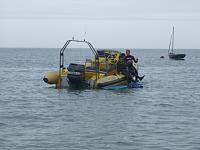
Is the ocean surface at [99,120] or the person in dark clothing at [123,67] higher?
the person in dark clothing at [123,67]

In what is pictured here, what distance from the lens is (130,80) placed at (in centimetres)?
3141

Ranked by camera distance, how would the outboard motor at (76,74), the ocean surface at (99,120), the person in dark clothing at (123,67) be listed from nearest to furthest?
the ocean surface at (99,120)
the outboard motor at (76,74)
the person in dark clothing at (123,67)

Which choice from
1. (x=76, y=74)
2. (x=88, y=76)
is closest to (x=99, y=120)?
(x=76, y=74)

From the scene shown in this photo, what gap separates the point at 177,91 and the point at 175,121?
12904 millimetres

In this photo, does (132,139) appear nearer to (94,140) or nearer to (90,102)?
(94,140)

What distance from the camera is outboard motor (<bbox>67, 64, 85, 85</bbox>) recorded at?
2969cm

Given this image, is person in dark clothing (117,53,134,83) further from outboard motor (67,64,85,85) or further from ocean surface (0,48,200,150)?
outboard motor (67,64,85,85)

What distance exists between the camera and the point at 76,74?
29766 millimetres

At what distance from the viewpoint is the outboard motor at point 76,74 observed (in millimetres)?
29688

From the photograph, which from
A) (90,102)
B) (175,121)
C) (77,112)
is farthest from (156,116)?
(90,102)

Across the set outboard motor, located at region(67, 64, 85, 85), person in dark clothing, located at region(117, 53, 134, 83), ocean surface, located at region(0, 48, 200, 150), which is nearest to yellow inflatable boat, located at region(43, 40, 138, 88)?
outboard motor, located at region(67, 64, 85, 85)

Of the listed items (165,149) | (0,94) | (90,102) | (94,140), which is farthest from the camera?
(0,94)

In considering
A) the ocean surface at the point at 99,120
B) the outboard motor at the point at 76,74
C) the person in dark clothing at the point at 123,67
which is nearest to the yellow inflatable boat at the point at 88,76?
the outboard motor at the point at 76,74

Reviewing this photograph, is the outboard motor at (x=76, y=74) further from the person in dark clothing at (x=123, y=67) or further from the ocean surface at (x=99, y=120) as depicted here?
the person in dark clothing at (x=123, y=67)
